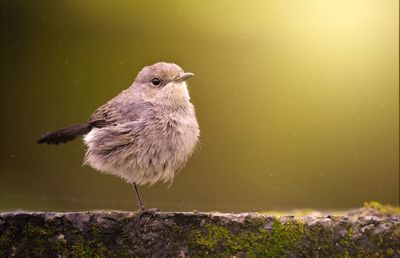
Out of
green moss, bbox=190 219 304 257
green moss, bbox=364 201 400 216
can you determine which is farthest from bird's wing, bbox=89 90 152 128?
green moss, bbox=364 201 400 216

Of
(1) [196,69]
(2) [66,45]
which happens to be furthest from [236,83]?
(2) [66,45]

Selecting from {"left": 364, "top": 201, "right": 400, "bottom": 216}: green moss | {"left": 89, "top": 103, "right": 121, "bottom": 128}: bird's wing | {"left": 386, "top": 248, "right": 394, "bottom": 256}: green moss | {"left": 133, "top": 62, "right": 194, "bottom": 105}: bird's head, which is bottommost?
{"left": 386, "top": 248, "right": 394, "bottom": 256}: green moss

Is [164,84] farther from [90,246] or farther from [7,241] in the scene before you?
[7,241]

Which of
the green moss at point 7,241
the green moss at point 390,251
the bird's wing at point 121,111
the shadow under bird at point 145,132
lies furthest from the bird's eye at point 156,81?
the green moss at point 390,251

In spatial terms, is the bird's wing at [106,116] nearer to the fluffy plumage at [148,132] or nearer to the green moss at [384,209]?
the fluffy plumage at [148,132]

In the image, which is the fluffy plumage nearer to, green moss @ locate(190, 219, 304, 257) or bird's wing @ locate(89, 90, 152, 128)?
bird's wing @ locate(89, 90, 152, 128)

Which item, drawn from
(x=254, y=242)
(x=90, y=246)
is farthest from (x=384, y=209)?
(x=90, y=246)
